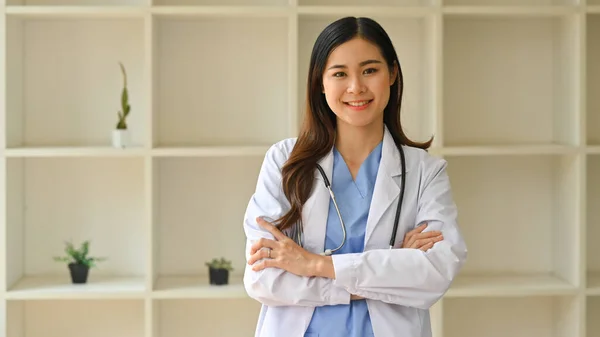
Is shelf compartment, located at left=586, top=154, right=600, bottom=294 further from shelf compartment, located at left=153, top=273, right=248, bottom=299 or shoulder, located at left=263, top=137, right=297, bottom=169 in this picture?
shoulder, located at left=263, top=137, right=297, bottom=169

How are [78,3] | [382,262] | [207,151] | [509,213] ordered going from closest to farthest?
[382,262] < [207,151] < [78,3] < [509,213]

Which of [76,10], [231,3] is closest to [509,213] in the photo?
[231,3]

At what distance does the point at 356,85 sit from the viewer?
1991 mm

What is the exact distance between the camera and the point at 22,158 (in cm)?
340

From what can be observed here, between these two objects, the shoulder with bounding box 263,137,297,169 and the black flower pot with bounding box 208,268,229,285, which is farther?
the black flower pot with bounding box 208,268,229,285

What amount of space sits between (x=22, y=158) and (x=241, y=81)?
0.90 m

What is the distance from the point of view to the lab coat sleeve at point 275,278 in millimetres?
1998

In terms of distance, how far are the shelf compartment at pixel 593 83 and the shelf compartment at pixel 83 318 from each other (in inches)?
75.3

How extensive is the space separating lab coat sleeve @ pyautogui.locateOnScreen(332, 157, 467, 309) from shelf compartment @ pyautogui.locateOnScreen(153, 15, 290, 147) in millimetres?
1434

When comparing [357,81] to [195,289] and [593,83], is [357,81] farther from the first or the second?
[593,83]

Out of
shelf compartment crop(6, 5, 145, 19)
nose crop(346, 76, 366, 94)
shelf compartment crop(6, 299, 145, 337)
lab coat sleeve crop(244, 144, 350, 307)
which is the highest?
shelf compartment crop(6, 5, 145, 19)

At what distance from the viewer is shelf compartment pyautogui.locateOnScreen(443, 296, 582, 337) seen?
3512 mm

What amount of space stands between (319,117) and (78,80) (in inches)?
63.3

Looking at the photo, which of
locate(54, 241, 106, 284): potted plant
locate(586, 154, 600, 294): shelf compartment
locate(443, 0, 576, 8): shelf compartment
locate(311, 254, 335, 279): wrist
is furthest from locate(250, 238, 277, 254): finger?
locate(586, 154, 600, 294): shelf compartment
